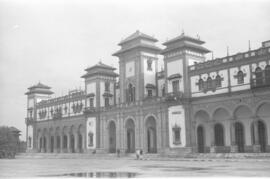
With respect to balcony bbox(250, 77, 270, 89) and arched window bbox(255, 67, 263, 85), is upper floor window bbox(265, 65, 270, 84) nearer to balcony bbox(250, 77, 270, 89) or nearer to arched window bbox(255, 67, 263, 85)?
balcony bbox(250, 77, 270, 89)

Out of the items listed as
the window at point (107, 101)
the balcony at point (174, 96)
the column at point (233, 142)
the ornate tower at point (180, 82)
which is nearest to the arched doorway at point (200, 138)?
the ornate tower at point (180, 82)

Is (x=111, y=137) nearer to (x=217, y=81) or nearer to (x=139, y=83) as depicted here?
(x=139, y=83)

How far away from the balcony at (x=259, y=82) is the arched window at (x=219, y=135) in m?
7.13

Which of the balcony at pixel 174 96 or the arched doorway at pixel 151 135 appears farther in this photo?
the arched doorway at pixel 151 135

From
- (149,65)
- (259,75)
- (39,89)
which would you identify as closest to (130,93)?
(149,65)

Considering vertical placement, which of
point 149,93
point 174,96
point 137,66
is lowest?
Result: point 174,96

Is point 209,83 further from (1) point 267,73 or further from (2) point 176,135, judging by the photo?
(2) point 176,135

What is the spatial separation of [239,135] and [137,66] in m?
16.8

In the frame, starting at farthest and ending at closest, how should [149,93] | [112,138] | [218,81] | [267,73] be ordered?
1. [112,138]
2. [149,93]
3. [218,81]
4. [267,73]

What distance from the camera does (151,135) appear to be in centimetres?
5338

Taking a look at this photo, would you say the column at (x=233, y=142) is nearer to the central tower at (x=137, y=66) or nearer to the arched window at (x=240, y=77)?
the arched window at (x=240, y=77)

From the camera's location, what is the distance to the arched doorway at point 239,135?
41.8m

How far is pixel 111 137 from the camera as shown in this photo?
58594mm

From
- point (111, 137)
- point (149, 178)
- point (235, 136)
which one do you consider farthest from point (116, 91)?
point (149, 178)
